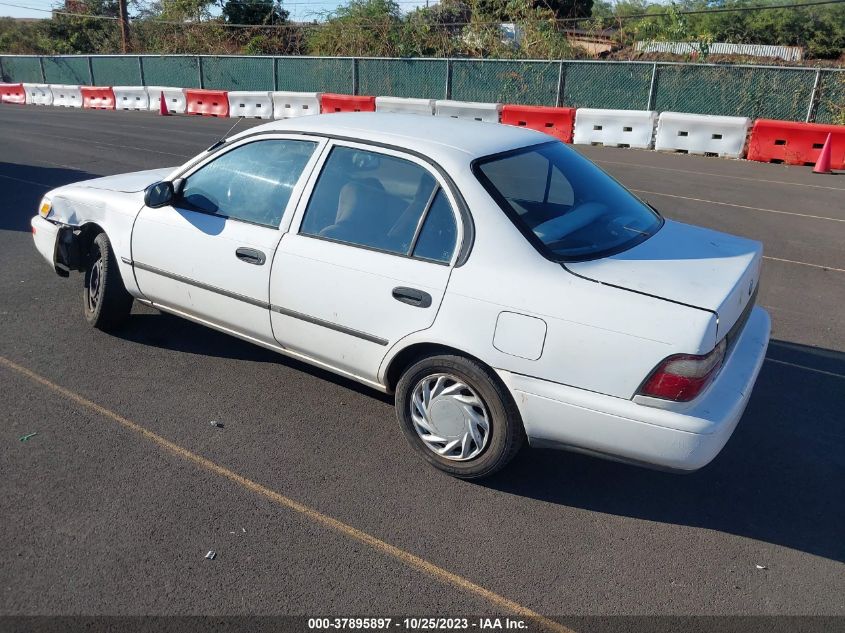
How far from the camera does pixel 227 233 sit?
4.39 m

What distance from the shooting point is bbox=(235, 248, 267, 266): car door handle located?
13.8ft

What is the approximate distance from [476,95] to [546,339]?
20.5m

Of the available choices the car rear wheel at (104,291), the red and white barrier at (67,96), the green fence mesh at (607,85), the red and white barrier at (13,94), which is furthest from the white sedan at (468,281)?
the red and white barrier at (13,94)

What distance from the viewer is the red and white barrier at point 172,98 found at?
2569 cm

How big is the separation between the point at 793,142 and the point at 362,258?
13876 mm

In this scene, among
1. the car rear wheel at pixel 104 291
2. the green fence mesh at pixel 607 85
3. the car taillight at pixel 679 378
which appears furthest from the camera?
the green fence mesh at pixel 607 85

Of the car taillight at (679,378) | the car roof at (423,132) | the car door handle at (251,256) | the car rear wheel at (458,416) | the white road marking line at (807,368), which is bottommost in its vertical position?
the white road marking line at (807,368)

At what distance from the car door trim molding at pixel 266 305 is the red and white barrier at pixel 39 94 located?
3047cm

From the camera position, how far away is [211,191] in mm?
4617

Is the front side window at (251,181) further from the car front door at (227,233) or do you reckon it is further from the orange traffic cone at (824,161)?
the orange traffic cone at (824,161)

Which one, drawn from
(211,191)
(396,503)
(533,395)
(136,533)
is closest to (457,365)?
(533,395)

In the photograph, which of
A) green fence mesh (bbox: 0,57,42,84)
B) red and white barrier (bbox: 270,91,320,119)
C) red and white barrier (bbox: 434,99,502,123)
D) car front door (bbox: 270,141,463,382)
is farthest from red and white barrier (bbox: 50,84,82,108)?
car front door (bbox: 270,141,463,382)

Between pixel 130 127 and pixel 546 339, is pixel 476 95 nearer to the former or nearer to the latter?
pixel 130 127

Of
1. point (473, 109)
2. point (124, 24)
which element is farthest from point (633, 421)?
point (124, 24)
